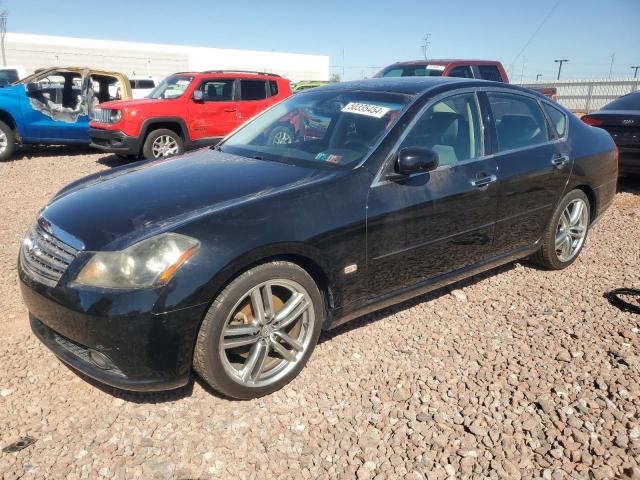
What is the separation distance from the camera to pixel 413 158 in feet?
9.93

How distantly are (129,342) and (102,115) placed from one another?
8.42 meters

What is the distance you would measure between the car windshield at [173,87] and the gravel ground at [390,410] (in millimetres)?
6855

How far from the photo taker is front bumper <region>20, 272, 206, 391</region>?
2338 mm

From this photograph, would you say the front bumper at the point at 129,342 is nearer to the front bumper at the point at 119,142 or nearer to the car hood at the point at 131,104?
the front bumper at the point at 119,142

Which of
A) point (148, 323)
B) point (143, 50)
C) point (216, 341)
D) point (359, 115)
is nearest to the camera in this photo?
point (148, 323)

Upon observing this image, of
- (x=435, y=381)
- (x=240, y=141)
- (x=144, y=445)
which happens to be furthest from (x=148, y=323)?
(x=240, y=141)

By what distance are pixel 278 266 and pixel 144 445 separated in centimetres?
107

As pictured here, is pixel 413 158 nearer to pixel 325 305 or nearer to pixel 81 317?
pixel 325 305

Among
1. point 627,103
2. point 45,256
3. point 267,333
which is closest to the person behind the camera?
point 45,256

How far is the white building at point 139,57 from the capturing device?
37875 millimetres

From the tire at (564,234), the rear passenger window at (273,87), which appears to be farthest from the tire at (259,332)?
the rear passenger window at (273,87)

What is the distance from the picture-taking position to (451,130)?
3617 mm

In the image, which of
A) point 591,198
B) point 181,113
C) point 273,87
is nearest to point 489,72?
point 273,87

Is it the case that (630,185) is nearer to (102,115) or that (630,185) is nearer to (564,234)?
(564,234)
